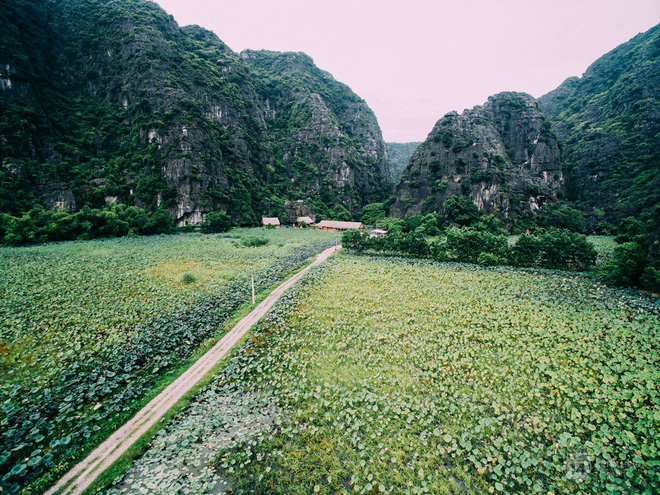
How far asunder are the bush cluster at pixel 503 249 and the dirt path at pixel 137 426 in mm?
29835

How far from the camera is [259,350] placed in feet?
49.1

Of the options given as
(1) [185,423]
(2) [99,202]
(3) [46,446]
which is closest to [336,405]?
(1) [185,423]

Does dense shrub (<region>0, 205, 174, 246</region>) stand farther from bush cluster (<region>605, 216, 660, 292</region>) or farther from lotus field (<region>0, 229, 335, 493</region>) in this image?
bush cluster (<region>605, 216, 660, 292</region>)

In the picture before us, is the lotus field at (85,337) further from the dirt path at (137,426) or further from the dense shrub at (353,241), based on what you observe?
the dense shrub at (353,241)

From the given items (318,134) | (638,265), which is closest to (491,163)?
(638,265)

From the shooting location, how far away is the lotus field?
350 inches

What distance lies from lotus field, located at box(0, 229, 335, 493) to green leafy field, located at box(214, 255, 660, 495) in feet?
14.6

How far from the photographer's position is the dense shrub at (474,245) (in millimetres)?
34438

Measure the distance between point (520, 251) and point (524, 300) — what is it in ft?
50.6

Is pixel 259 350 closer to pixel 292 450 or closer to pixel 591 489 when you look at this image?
pixel 292 450

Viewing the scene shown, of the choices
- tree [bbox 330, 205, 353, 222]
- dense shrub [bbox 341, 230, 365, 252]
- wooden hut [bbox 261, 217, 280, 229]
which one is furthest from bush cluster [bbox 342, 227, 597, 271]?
tree [bbox 330, 205, 353, 222]

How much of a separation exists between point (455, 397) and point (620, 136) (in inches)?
4436

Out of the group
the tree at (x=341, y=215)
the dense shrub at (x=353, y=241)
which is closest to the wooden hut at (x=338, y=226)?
the tree at (x=341, y=215)

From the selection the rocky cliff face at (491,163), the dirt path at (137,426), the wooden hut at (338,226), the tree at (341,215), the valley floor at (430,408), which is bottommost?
the dirt path at (137,426)
